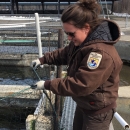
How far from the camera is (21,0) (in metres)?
26.0

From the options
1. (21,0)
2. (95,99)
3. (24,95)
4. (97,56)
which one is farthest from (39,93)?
(21,0)

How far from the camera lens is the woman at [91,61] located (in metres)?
1.52

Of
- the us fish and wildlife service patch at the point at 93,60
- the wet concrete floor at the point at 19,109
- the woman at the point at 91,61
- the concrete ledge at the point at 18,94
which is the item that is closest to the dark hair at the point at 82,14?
the woman at the point at 91,61

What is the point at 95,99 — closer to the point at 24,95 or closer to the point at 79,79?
the point at 79,79

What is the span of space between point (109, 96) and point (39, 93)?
8.68ft

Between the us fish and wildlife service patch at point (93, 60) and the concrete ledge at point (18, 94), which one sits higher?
the us fish and wildlife service patch at point (93, 60)

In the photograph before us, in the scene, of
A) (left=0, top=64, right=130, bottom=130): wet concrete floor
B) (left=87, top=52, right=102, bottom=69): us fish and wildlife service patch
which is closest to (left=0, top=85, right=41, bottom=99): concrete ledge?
(left=0, top=64, right=130, bottom=130): wet concrete floor

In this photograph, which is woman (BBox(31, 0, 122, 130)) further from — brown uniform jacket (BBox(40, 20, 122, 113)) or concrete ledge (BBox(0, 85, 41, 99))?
concrete ledge (BBox(0, 85, 41, 99))

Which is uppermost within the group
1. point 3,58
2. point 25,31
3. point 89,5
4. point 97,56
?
point 89,5

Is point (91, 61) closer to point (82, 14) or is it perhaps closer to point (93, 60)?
point (93, 60)

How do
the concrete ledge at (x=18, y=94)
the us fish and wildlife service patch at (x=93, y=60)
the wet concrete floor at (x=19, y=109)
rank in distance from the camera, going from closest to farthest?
the us fish and wildlife service patch at (x=93, y=60), the wet concrete floor at (x=19, y=109), the concrete ledge at (x=18, y=94)

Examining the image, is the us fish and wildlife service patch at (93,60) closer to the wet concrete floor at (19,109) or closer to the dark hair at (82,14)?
the dark hair at (82,14)

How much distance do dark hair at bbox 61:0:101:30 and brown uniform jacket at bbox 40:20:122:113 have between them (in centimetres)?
9

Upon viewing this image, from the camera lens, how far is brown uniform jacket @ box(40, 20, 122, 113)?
5.01 feet
